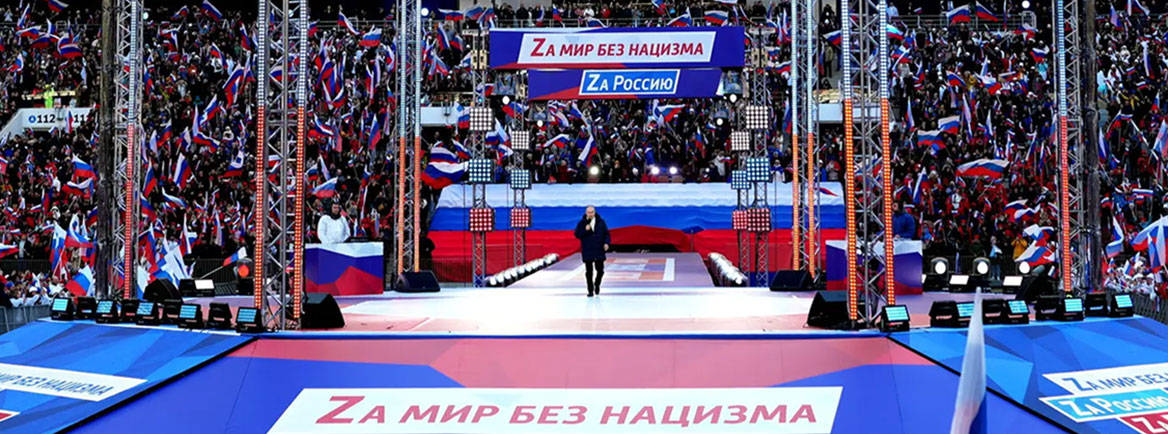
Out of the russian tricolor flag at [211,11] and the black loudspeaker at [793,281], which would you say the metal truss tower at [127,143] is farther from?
the russian tricolor flag at [211,11]

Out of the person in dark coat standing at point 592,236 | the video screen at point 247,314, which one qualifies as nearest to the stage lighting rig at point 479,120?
the person in dark coat standing at point 592,236

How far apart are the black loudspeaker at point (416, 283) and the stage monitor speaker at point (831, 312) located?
1013 centimetres

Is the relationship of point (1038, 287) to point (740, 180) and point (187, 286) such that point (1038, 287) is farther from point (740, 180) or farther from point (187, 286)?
point (187, 286)

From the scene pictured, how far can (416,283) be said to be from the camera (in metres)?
20.5

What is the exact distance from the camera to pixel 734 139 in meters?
23.3

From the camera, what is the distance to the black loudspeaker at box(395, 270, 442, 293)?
20375 millimetres

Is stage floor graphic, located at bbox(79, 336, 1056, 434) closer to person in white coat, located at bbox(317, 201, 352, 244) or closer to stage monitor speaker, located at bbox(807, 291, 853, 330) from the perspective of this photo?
stage monitor speaker, located at bbox(807, 291, 853, 330)

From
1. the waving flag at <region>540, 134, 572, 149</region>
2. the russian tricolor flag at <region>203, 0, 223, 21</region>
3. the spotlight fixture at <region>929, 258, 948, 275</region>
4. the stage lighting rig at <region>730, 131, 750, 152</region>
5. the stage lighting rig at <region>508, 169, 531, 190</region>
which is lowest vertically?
the spotlight fixture at <region>929, 258, 948, 275</region>

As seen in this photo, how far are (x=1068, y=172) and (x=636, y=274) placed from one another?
476 inches

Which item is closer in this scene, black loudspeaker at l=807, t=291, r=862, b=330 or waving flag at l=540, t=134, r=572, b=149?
black loudspeaker at l=807, t=291, r=862, b=330

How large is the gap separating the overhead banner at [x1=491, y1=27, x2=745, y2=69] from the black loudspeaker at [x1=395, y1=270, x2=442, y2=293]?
5183 mm

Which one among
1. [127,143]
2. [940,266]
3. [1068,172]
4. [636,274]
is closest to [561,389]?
[1068,172]

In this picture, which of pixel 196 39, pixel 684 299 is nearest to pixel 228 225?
pixel 196 39

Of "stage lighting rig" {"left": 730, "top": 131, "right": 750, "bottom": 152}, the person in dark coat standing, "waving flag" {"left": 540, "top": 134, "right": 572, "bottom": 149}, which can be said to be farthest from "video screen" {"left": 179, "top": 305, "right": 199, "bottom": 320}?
"waving flag" {"left": 540, "top": 134, "right": 572, "bottom": 149}
